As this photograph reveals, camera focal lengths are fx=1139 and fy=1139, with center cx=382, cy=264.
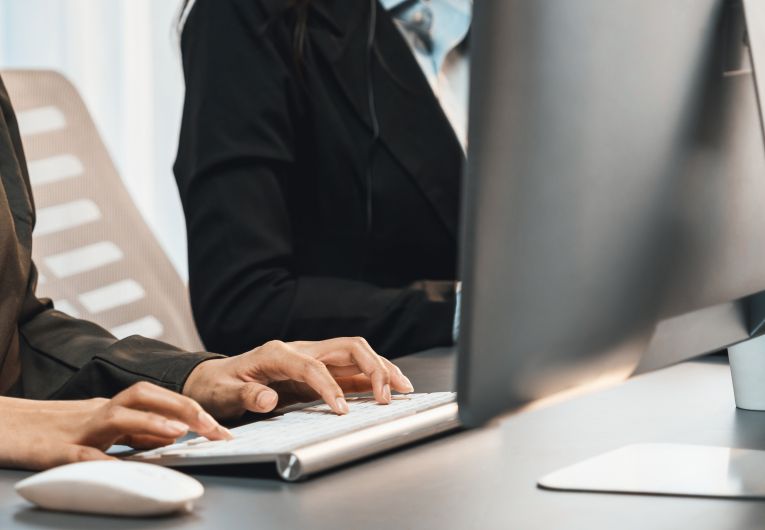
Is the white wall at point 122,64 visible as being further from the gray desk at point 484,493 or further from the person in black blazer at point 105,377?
the gray desk at point 484,493

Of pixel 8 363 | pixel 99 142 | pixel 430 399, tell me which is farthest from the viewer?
pixel 99 142

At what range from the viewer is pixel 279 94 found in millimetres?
1548

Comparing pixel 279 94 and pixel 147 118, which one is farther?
pixel 147 118

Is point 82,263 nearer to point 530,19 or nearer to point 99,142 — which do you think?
point 99,142

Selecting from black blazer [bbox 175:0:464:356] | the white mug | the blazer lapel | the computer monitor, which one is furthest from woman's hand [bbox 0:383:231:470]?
the blazer lapel

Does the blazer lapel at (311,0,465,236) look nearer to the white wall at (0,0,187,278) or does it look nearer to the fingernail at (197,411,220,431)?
the fingernail at (197,411,220,431)

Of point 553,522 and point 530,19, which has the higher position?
point 530,19

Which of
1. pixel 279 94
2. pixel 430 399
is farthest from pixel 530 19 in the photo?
pixel 279 94

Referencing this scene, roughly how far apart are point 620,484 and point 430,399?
213 mm

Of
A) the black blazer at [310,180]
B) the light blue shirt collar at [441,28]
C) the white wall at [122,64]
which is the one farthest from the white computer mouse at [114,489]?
the white wall at [122,64]

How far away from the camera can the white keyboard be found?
667 mm

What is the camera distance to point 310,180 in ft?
5.36

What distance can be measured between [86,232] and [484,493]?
1051mm

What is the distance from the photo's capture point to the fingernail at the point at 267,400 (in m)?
0.79
